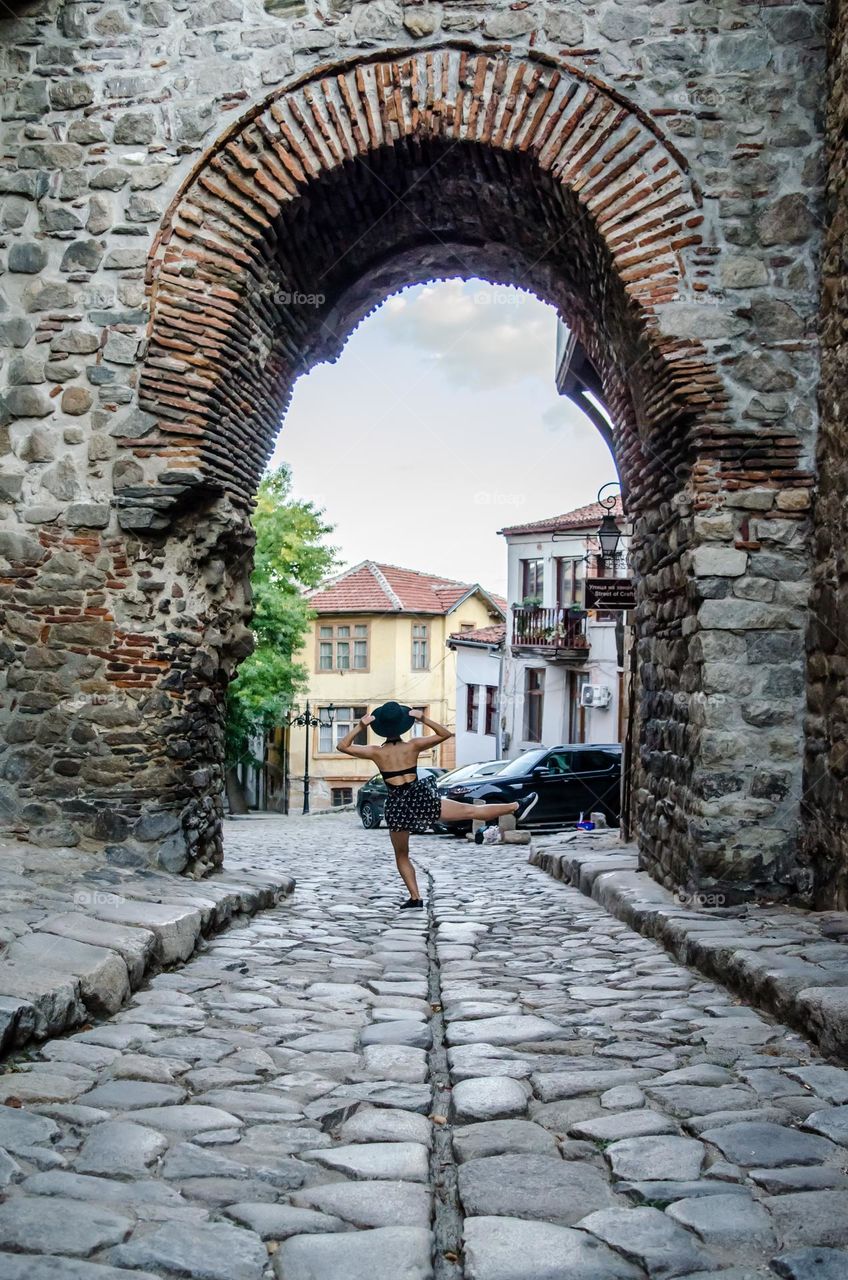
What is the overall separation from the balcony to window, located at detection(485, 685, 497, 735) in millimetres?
4225

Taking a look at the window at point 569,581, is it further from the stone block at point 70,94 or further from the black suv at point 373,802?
the stone block at point 70,94

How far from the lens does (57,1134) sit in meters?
2.82

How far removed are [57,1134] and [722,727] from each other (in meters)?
4.30

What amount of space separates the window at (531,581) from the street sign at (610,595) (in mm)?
18438

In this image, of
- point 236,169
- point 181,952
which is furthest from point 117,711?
point 236,169

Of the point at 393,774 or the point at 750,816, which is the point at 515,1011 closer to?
the point at 750,816

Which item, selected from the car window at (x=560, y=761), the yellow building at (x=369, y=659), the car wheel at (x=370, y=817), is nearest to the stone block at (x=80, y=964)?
the car window at (x=560, y=761)

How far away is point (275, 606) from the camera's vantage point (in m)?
24.9

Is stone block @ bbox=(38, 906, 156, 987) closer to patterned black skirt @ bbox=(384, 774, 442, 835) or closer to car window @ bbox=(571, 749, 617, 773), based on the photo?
patterned black skirt @ bbox=(384, 774, 442, 835)

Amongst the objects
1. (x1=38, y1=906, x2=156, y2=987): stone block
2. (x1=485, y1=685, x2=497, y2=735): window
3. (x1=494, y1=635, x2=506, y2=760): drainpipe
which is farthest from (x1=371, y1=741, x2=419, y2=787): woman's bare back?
(x1=485, y1=685, x2=497, y2=735): window

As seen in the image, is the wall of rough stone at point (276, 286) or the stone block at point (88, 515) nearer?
the wall of rough stone at point (276, 286)

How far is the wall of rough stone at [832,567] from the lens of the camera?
5656 millimetres

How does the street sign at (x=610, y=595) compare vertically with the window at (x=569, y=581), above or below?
below

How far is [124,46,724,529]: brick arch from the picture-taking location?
658 cm
